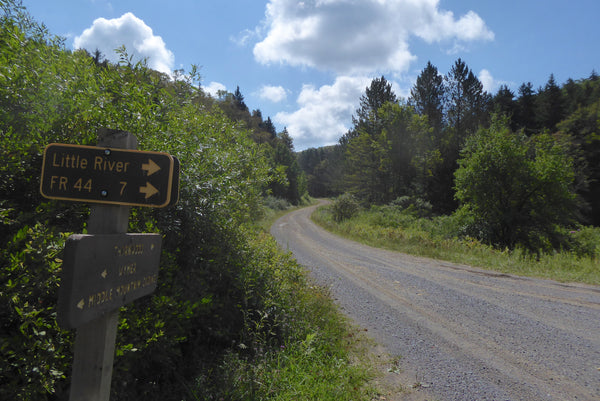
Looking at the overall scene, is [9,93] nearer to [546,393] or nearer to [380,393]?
[380,393]

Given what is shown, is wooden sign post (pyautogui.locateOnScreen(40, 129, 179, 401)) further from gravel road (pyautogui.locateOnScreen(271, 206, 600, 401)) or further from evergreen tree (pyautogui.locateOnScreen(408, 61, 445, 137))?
evergreen tree (pyautogui.locateOnScreen(408, 61, 445, 137))

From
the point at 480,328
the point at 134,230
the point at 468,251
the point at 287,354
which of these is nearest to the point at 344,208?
the point at 468,251

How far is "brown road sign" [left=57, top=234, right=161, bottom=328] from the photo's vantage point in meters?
1.35

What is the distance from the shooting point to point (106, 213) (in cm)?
171

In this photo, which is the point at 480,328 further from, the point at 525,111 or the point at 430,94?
the point at 525,111

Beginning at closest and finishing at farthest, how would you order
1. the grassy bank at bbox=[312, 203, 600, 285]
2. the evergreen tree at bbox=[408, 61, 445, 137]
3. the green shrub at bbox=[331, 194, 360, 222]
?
1. the grassy bank at bbox=[312, 203, 600, 285]
2. the green shrub at bbox=[331, 194, 360, 222]
3. the evergreen tree at bbox=[408, 61, 445, 137]

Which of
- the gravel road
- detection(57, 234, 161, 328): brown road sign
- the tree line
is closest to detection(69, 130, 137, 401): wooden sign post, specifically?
detection(57, 234, 161, 328): brown road sign

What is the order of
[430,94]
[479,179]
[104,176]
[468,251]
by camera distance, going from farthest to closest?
[430,94] → [479,179] → [468,251] → [104,176]

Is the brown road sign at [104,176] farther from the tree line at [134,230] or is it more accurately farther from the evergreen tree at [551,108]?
the evergreen tree at [551,108]

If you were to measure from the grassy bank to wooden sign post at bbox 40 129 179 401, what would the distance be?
1116 centimetres

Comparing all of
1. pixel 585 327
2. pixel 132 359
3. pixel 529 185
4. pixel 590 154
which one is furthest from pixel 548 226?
pixel 590 154

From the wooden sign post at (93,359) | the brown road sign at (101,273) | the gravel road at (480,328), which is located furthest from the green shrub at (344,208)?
the wooden sign post at (93,359)

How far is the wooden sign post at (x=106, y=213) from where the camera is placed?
1.56 m

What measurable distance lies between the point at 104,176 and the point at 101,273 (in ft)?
1.75
